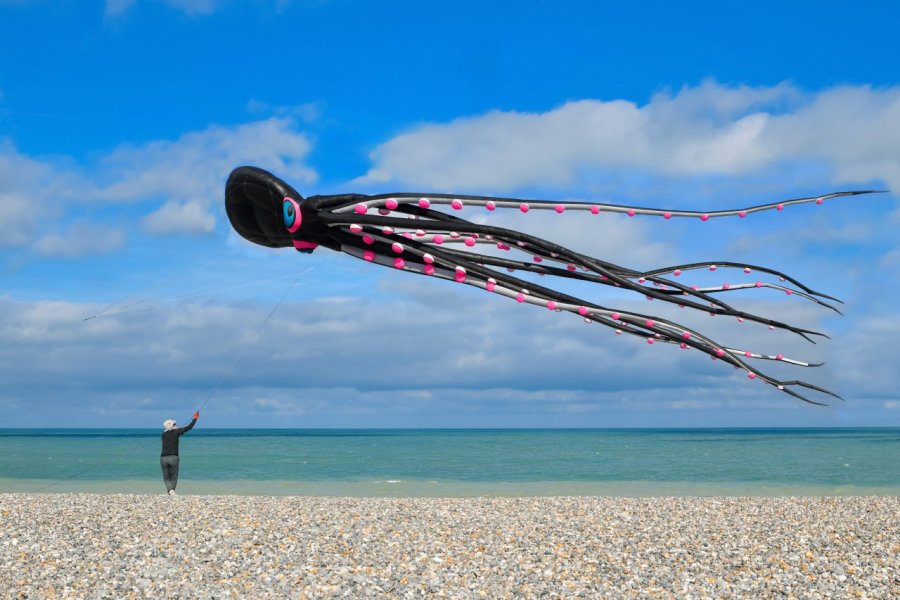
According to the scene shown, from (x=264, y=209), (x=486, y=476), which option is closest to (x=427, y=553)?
(x=264, y=209)

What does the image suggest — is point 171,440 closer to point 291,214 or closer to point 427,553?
point 427,553

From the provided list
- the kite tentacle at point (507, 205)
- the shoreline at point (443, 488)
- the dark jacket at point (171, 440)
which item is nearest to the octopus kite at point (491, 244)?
the kite tentacle at point (507, 205)

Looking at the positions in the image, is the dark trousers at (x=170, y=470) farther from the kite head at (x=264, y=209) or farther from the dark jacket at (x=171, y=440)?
the kite head at (x=264, y=209)

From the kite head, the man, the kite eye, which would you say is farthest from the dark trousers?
the kite eye

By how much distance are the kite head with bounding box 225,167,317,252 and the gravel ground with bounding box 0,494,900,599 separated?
5.77m

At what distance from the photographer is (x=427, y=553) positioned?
11383mm

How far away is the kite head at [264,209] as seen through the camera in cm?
536

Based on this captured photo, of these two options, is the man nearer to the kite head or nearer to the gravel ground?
the gravel ground

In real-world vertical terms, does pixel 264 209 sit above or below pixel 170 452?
above

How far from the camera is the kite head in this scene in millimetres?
5355

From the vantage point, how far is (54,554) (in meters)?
11.4

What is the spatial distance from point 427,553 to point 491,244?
7.88m

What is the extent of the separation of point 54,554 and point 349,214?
384 inches

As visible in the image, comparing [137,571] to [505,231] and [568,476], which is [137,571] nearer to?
[505,231]
